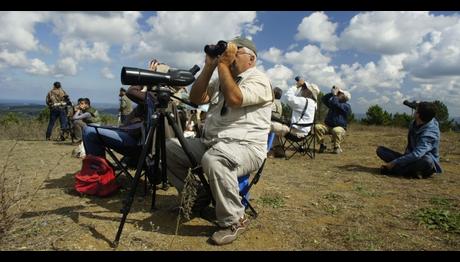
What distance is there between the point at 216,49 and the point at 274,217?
1699 millimetres

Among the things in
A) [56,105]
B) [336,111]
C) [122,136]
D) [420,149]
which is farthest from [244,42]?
[56,105]

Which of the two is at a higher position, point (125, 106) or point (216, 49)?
point (216, 49)

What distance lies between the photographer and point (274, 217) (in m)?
3.56

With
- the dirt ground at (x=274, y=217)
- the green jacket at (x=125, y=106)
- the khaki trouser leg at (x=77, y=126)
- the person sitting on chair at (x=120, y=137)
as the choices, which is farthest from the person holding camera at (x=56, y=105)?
the person sitting on chair at (x=120, y=137)

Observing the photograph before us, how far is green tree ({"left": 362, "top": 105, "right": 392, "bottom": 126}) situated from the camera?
21.8 metres

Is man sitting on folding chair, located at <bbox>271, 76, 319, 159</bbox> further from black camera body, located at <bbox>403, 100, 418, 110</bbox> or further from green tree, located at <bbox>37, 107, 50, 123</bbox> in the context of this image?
green tree, located at <bbox>37, 107, 50, 123</bbox>

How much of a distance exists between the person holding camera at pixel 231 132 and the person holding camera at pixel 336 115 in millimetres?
5621

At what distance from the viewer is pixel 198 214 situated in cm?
349

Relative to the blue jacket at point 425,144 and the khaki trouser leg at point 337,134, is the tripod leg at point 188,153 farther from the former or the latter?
the khaki trouser leg at point 337,134

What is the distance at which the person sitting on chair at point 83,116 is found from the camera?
375 inches

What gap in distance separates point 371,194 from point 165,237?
9.09 ft

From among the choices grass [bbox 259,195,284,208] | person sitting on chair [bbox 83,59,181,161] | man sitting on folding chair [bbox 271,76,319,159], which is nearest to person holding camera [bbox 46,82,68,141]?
man sitting on folding chair [bbox 271,76,319,159]

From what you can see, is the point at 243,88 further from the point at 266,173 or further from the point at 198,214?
the point at 266,173

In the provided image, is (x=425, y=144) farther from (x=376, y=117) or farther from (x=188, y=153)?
(x=376, y=117)
